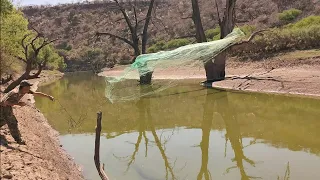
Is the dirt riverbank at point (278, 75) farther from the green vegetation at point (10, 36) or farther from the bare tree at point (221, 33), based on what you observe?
the green vegetation at point (10, 36)

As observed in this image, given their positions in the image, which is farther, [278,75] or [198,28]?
[198,28]

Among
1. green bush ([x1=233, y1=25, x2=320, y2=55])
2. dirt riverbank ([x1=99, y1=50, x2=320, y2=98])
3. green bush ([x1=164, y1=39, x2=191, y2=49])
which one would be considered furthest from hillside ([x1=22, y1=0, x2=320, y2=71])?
dirt riverbank ([x1=99, y1=50, x2=320, y2=98])

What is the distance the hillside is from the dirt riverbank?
5581 mm

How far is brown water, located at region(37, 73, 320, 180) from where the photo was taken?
26.7 feet

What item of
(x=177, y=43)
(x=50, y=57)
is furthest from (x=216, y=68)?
(x=50, y=57)

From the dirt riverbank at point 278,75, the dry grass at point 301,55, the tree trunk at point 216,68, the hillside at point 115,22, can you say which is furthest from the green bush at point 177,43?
the tree trunk at point 216,68

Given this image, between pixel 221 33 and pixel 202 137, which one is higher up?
pixel 221 33

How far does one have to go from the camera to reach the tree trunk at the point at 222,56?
2075 cm

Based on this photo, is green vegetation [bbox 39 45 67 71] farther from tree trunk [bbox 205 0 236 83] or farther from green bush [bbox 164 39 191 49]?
tree trunk [bbox 205 0 236 83]

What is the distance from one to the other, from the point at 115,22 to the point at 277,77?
15.0m

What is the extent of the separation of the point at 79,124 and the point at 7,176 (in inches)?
336

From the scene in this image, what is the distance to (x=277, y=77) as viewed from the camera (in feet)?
59.8

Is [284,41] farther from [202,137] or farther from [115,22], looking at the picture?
[202,137]

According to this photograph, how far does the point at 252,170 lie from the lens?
7867 mm
